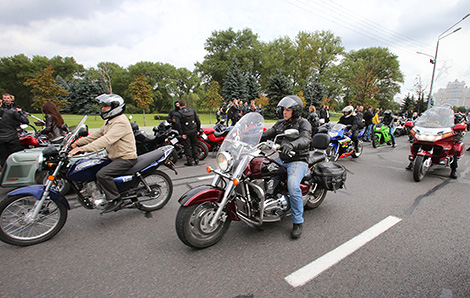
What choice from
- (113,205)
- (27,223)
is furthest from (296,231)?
(27,223)

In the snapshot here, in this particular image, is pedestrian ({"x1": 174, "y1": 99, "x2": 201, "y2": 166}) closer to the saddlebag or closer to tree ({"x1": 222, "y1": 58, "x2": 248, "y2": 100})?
the saddlebag

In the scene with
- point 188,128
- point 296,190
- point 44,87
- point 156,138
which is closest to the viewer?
point 296,190

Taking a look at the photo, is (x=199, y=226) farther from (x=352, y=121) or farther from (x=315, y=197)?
(x=352, y=121)

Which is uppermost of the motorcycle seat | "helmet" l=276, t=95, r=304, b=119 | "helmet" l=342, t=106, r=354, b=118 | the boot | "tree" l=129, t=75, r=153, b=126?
"tree" l=129, t=75, r=153, b=126

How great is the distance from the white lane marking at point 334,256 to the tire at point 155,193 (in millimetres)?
2480

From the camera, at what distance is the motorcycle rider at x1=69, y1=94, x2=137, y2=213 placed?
3289 millimetres

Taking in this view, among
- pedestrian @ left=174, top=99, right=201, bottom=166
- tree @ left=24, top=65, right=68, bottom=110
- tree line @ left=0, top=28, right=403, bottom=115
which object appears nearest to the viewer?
pedestrian @ left=174, top=99, right=201, bottom=166

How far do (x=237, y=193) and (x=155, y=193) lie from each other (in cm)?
171

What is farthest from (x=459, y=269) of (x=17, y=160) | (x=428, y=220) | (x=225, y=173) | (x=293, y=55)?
(x=293, y=55)

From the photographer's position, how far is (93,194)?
3.39m

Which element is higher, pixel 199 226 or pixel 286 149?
pixel 286 149

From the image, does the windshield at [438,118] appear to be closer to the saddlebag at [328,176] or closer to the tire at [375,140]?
the saddlebag at [328,176]

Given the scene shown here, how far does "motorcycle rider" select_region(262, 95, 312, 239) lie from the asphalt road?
1.22 ft

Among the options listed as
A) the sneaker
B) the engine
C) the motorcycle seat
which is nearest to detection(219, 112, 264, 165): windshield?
the motorcycle seat
